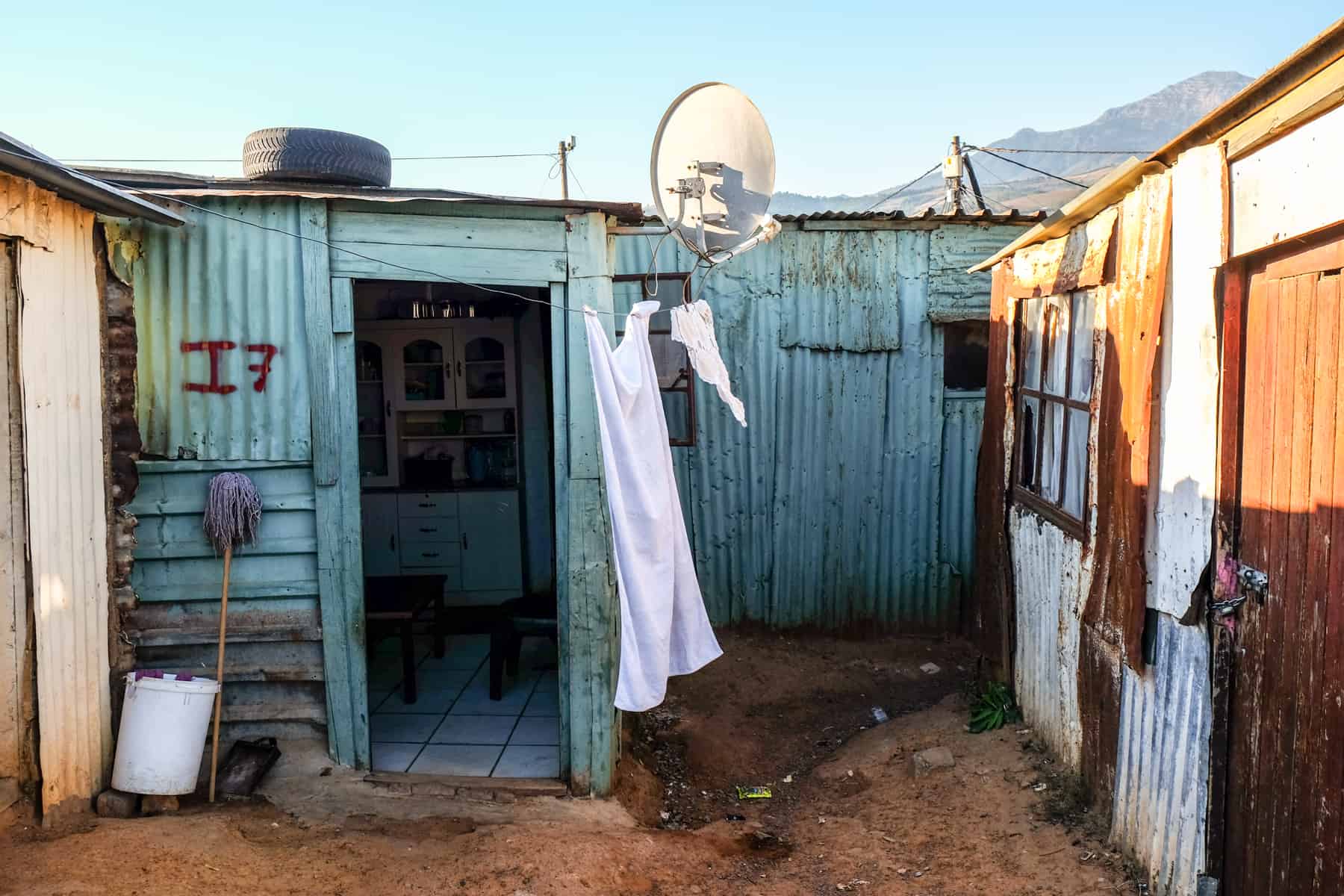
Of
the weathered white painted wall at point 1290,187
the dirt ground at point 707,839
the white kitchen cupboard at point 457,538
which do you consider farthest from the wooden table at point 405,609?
the weathered white painted wall at point 1290,187

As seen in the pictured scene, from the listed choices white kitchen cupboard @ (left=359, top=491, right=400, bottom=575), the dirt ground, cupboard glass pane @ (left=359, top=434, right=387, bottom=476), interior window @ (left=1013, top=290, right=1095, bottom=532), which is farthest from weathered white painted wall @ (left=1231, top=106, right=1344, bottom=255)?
cupboard glass pane @ (left=359, top=434, right=387, bottom=476)

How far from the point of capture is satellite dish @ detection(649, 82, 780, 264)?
468 centimetres

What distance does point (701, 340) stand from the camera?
5.05 meters

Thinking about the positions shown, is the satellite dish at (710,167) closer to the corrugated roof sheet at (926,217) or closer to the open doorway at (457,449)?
the corrugated roof sheet at (926,217)

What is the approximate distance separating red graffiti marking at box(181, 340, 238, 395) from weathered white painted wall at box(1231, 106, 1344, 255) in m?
4.52

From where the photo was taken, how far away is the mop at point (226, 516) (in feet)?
16.0

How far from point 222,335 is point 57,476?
3.34 ft

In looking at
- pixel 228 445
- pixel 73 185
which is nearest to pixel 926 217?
pixel 228 445

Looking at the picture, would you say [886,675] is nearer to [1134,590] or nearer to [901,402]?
[901,402]

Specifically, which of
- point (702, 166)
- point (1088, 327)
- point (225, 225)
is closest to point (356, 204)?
point (225, 225)

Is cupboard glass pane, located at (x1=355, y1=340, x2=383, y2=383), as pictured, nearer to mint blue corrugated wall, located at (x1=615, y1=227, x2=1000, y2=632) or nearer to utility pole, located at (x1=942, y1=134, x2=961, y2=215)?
mint blue corrugated wall, located at (x1=615, y1=227, x2=1000, y2=632)

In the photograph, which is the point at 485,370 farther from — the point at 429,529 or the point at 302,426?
the point at 302,426

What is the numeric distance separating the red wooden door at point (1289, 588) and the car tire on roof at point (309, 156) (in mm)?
5337

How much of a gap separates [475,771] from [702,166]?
350 centimetres
